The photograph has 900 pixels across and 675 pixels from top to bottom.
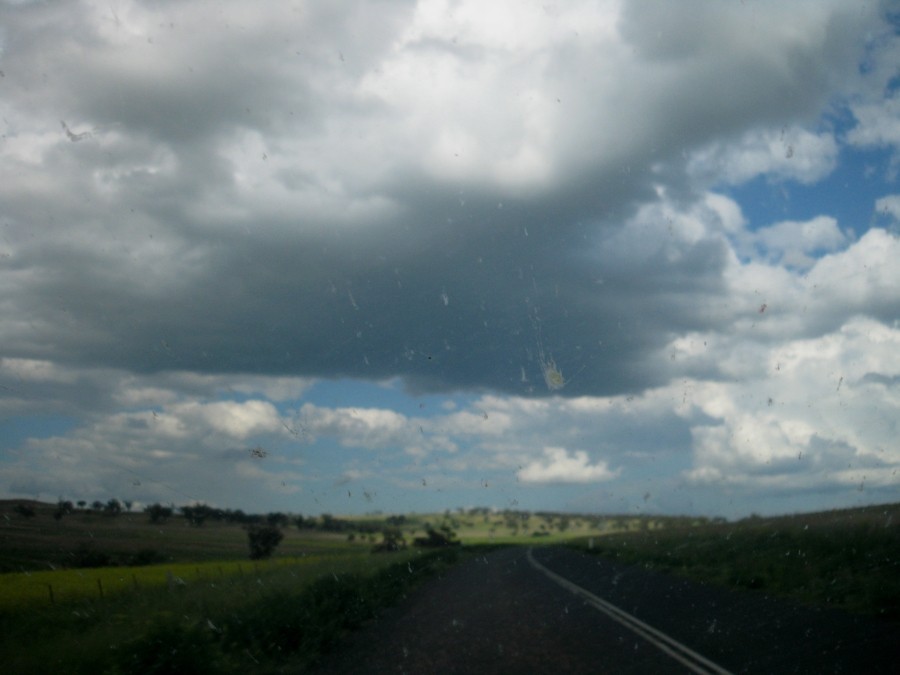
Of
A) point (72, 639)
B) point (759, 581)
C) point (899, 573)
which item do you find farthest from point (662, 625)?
point (72, 639)

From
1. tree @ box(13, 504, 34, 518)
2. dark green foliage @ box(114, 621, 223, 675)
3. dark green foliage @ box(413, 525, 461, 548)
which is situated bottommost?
dark green foliage @ box(413, 525, 461, 548)

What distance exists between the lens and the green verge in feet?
34.9

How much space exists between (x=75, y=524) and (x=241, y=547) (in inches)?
1027

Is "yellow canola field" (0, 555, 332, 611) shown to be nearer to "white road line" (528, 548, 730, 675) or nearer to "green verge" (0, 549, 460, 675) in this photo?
"green verge" (0, 549, 460, 675)

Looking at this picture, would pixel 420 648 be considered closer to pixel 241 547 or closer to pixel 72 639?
pixel 72 639

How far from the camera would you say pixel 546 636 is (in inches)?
566

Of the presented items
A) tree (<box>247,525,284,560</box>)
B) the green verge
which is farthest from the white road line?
tree (<box>247,525,284,560</box>)

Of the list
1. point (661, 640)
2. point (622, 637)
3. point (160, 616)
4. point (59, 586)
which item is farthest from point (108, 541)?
point (661, 640)

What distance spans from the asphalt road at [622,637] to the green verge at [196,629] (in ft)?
3.58

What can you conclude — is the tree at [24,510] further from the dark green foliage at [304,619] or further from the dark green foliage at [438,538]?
the dark green foliage at [438,538]

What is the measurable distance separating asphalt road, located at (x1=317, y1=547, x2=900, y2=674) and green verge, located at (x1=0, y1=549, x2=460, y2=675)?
1.09 meters

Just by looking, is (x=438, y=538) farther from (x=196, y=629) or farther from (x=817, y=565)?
(x=196, y=629)

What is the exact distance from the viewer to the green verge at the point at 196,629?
10.6 meters

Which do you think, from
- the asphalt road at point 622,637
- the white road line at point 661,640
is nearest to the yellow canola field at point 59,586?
the asphalt road at point 622,637
